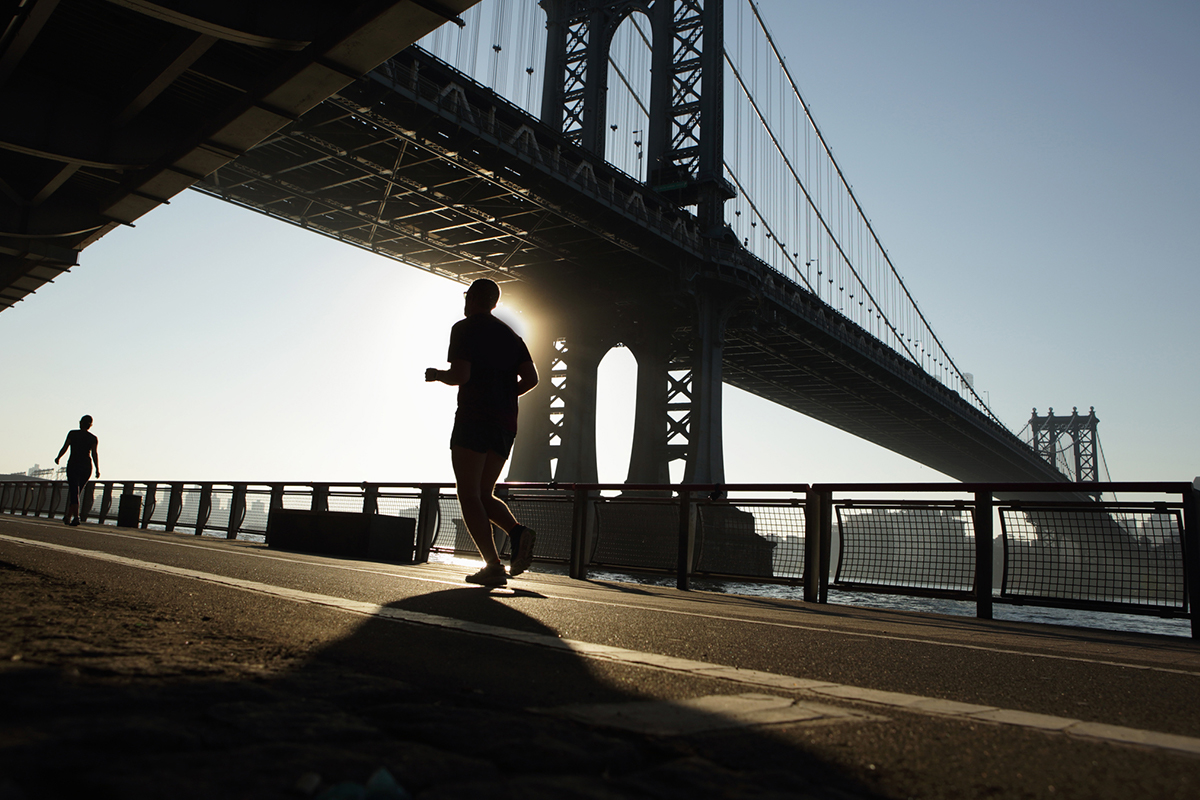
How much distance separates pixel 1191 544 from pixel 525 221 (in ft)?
86.2

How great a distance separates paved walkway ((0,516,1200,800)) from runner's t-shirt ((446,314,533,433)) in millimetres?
1269

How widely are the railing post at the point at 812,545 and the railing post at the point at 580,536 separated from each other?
219cm

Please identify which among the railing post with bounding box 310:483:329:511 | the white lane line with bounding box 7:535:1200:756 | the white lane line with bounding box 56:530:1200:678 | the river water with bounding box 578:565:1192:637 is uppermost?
the railing post with bounding box 310:483:329:511

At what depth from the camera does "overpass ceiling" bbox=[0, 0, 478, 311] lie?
19.9 feet

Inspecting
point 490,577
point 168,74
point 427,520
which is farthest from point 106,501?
point 490,577

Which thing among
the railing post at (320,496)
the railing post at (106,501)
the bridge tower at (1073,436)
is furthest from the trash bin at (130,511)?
the bridge tower at (1073,436)

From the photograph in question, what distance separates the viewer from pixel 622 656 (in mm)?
2592

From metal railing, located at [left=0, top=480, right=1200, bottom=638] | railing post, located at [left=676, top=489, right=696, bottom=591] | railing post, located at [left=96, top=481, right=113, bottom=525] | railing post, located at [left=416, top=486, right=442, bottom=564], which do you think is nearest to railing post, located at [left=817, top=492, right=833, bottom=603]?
metal railing, located at [left=0, top=480, right=1200, bottom=638]

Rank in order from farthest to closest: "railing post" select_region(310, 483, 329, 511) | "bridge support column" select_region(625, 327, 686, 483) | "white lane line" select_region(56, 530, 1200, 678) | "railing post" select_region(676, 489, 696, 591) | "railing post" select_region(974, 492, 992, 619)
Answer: "bridge support column" select_region(625, 327, 686, 483) < "railing post" select_region(310, 483, 329, 511) < "railing post" select_region(676, 489, 696, 591) < "railing post" select_region(974, 492, 992, 619) < "white lane line" select_region(56, 530, 1200, 678)

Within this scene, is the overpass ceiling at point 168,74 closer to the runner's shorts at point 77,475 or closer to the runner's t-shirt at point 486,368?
the runner's t-shirt at point 486,368

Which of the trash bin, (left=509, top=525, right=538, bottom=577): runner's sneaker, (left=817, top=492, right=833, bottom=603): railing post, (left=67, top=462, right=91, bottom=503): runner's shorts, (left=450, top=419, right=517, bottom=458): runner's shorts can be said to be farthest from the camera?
the trash bin

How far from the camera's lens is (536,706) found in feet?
5.79

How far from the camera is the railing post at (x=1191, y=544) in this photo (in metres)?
5.29

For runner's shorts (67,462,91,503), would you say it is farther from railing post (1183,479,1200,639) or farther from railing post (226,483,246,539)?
railing post (1183,479,1200,639)
